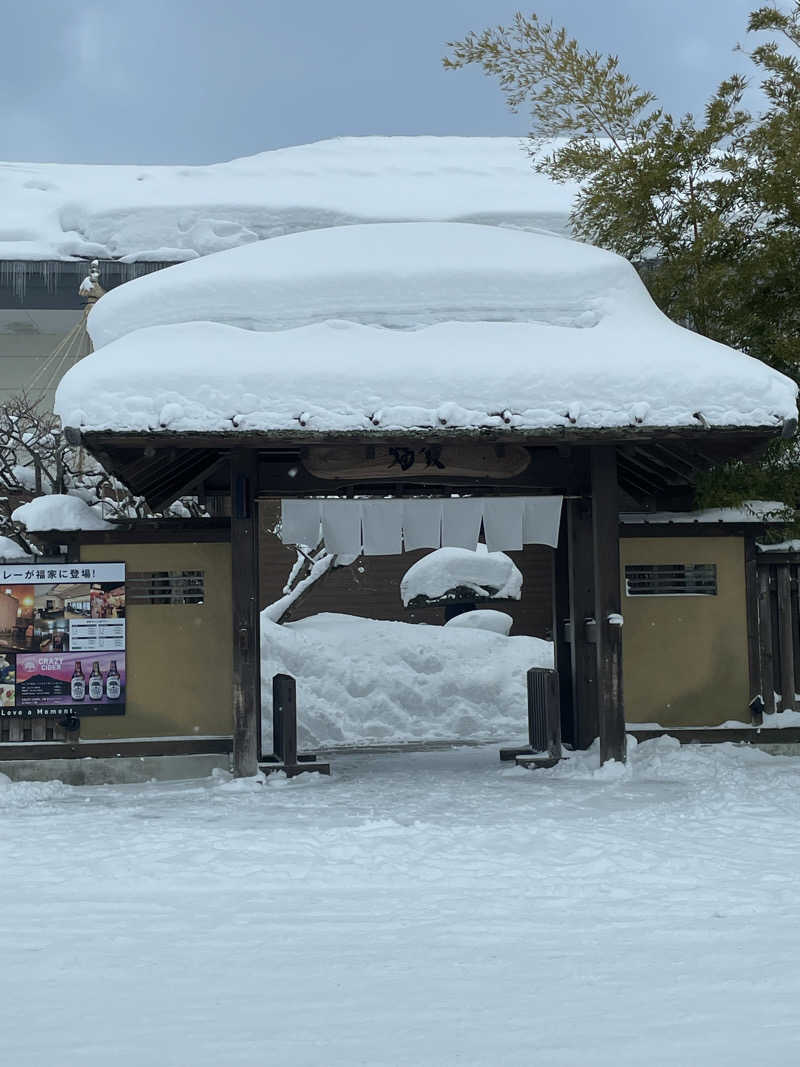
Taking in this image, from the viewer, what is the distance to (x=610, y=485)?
9.14 m

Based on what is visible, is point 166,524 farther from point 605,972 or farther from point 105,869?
point 605,972

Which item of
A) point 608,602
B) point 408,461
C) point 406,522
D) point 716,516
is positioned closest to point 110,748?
point 406,522

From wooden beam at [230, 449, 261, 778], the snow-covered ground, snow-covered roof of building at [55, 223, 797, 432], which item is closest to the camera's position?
the snow-covered ground

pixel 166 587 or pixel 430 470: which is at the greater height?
pixel 430 470

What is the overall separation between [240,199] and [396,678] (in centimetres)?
1175

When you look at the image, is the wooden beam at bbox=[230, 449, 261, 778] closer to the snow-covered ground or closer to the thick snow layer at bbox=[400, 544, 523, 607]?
the snow-covered ground

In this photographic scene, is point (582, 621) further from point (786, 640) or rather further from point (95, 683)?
point (95, 683)

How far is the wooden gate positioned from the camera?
10000 millimetres

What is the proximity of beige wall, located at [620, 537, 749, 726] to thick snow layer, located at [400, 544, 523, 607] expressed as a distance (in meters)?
7.16

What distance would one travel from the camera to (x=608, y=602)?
908 centimetres

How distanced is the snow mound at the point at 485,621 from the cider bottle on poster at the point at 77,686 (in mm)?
9061

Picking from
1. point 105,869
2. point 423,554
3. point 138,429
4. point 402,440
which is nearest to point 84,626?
point 138,429

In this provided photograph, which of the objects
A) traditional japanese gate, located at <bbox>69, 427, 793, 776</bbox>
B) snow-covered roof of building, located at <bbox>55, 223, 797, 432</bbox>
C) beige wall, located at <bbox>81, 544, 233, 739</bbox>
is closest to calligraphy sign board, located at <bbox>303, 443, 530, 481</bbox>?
traditional japanese gate, located at <bbox>69, 427, 793, 776</bbox>

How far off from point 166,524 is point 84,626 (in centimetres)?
107
